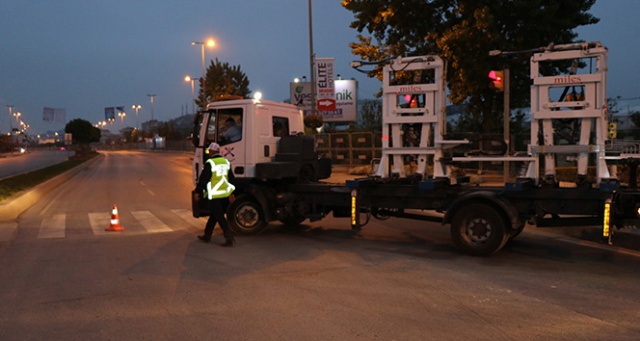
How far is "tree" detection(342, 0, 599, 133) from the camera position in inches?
649

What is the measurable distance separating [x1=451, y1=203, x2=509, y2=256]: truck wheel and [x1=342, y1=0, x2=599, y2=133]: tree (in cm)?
873

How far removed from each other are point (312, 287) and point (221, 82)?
52.7 m

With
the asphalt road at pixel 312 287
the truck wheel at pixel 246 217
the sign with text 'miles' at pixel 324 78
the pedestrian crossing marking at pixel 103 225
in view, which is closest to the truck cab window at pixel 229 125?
the truck wheel at pixel 246 217

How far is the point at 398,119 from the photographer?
9.20m

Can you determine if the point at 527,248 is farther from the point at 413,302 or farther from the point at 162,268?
the point at 162,268

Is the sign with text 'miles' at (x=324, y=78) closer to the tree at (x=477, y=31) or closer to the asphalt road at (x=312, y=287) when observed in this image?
the tree at (x=477, y=31)

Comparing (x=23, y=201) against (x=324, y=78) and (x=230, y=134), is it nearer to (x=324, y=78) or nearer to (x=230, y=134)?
(x=230, y=134)

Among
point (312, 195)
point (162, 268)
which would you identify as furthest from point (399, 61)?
point (162, 268)

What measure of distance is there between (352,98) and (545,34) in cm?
2123

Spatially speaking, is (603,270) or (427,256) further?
(427,256)

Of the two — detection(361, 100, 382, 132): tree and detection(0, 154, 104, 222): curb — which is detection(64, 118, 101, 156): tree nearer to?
detection(361, 100, 382, 132): tree

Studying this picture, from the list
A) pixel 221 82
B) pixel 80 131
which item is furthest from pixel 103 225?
pixel 80 131

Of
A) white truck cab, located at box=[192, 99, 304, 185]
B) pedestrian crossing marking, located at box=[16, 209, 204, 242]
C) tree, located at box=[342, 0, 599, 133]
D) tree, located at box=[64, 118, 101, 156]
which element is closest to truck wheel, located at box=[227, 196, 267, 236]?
white truck cab, located at box=[192, 99, 304, 185]

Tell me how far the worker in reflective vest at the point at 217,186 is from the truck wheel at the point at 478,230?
3768 millimetres
